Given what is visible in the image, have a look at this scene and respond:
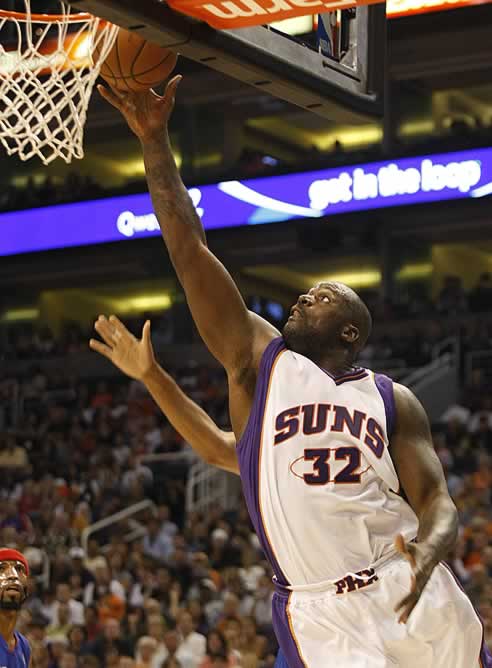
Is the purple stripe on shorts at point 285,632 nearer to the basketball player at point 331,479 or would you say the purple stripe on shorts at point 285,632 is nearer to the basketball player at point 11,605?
the basketball player at point 331,479

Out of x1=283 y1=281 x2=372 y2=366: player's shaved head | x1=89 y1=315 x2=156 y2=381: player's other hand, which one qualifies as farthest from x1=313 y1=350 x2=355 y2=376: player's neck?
x1=89 y1=315 x2=156 y2=381: player's other hand

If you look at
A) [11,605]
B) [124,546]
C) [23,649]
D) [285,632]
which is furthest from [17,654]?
[124,546]

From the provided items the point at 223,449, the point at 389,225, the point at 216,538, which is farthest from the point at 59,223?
the point at 223,449

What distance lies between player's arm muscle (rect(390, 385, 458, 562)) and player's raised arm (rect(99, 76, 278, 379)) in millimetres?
438

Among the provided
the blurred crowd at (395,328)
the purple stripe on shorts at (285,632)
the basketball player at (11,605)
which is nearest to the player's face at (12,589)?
the basketball player at (11,605)

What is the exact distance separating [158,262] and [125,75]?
18786mm

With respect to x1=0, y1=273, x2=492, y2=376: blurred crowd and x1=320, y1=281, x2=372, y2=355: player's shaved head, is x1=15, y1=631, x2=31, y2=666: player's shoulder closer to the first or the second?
x1=320, y1=281, x2=372, y2=355: player's shaved head

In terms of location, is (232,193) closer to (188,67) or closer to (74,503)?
(188,67)

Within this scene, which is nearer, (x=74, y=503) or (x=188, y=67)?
(x=74, y=503)

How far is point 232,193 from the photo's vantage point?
1473 cm

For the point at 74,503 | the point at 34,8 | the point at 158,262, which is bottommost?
the point at 74,503

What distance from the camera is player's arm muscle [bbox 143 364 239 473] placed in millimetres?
4277

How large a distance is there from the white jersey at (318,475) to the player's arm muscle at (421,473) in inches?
1.5

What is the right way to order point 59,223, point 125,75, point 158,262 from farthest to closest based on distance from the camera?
1. point 158,262
2. point 59,223
3. point 125,75
